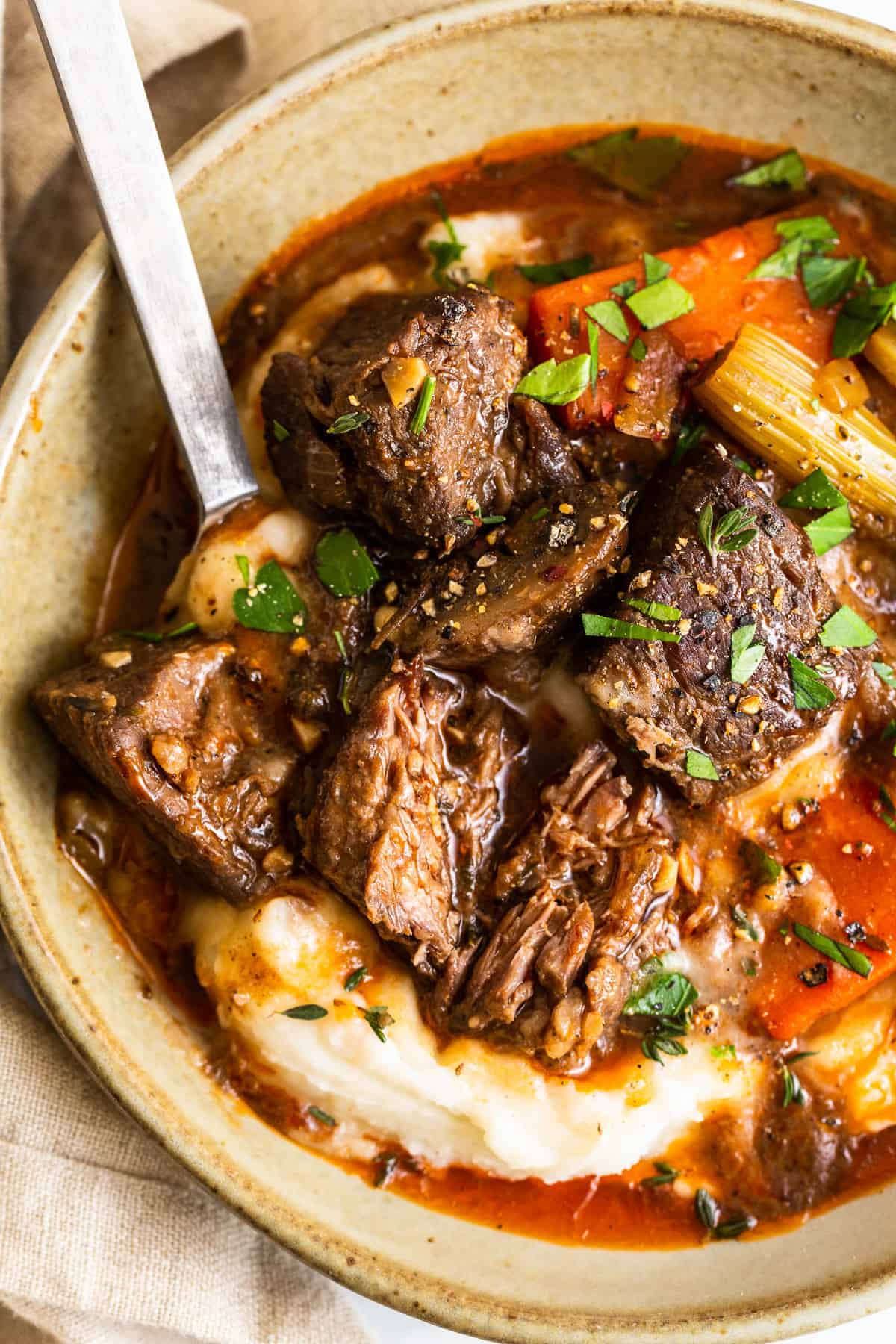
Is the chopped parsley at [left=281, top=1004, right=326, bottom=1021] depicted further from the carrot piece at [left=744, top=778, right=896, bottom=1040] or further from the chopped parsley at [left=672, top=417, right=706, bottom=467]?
the chopped parsley at [left=672, top=417, right=706, bottom=467]

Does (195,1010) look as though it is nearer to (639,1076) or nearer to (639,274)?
(639,1076)

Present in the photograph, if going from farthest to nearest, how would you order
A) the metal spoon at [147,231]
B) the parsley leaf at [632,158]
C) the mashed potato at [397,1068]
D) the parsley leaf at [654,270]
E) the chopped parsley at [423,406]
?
the parsley leaf at [632,158] < the parsley leaf at [654,270] < the mashed potato at [397,1068] < the chopped parsley at [423,406] < the metal spoon at [147,231]

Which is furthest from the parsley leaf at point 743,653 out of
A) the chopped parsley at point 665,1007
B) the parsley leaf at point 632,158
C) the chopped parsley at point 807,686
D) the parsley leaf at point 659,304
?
the parsley leaf at point 632,158

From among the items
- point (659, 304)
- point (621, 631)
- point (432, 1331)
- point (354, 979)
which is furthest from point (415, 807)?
point (432, 1331)

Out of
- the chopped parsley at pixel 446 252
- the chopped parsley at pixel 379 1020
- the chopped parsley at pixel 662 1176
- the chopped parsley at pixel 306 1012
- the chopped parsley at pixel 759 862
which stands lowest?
the chopped parsley at pixel 662 1176

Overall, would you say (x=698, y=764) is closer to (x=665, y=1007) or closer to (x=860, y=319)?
(x=665, y=1007)

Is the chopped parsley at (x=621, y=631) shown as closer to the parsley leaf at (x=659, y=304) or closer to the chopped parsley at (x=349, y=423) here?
the chopped parsley at (x=349, y=423)
